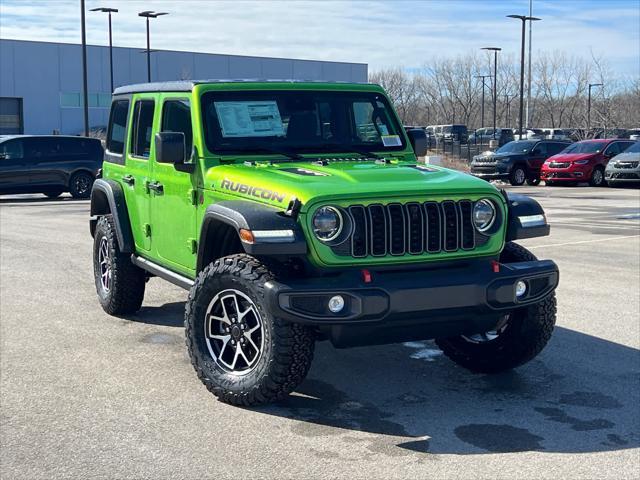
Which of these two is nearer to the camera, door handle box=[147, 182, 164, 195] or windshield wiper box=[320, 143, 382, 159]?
windshield wiper box=[320, 143, 382, 159]

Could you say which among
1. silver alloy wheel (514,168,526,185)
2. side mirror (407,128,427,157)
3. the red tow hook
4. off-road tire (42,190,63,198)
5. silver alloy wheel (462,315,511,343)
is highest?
side mirror (407,128,427,157)

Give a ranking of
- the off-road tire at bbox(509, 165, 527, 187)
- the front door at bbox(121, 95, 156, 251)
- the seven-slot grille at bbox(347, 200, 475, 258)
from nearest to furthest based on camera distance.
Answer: the seven-slot grille at bbox(347, 200, 475, 258) < the front door at bbox(121, 95, 156, 251) < the off-road tire at bbox(509, 165, 527, 187)

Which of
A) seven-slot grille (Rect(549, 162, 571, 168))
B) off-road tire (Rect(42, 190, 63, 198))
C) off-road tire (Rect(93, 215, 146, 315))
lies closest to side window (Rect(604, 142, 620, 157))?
seven-slot grille (Rect(549, 162, 571, 168))

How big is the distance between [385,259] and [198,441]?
56.5 inches

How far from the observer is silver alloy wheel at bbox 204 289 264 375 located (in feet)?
18.0

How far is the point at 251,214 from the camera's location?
17.4ft

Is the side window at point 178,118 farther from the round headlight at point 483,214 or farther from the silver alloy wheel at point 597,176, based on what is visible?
the silver alloy wheel at point 597,176

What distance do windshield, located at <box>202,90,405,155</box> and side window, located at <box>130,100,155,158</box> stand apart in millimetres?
985

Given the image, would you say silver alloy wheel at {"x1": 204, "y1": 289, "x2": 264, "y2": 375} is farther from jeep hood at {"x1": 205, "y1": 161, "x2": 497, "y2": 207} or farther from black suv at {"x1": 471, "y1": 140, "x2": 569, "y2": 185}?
black suv at {"x1": 471, "y1": 140, "x2": 569, "y2": 185}

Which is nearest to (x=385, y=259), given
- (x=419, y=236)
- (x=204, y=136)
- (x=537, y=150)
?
(x=419, y=236)

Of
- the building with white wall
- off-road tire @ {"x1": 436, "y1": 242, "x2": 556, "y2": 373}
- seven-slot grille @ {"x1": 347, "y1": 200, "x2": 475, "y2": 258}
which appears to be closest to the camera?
seven-slot grille @ {"x1": 347, "y1": 200, "x2": 475, "y2": 258}

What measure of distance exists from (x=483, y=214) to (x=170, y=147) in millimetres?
2094

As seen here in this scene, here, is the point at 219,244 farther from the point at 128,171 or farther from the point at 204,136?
the point at 128,171

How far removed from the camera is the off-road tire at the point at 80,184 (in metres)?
23.9
